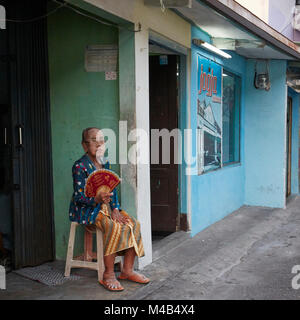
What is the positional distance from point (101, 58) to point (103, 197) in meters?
1.72

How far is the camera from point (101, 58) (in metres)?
4.97

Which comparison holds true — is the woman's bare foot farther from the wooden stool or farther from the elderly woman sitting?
the wooden stool

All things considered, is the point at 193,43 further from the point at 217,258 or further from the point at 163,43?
the point at 217,258

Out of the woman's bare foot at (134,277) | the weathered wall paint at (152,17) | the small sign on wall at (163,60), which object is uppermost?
the weathered wall paint at (152,17)

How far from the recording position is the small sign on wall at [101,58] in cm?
493

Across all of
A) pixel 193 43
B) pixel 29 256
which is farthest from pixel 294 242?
pixel 29 256

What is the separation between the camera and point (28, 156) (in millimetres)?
4918

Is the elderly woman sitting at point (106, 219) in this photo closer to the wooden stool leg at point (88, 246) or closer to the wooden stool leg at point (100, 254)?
the wooden stool leg at point (100, 254)

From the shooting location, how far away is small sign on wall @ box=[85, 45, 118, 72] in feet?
16.2

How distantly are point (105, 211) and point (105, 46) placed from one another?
1.92 m

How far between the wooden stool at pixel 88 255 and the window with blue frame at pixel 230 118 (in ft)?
14.3

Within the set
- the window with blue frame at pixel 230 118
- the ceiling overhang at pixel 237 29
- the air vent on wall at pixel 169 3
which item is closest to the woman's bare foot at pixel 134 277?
the air vent on wall at pixel 169 3

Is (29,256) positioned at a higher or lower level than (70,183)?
lower

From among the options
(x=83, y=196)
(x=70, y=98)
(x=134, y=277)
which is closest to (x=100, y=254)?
(x=134, y=277)
